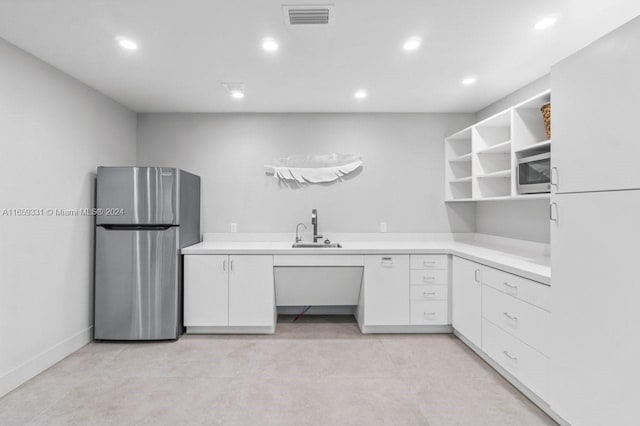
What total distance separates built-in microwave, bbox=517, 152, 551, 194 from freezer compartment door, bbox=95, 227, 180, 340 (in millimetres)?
3108

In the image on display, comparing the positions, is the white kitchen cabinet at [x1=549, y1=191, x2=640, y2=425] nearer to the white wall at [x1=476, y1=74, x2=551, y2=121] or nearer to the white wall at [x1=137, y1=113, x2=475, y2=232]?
the white wall at [x1=476, y1=74, x2=551, y2=121]

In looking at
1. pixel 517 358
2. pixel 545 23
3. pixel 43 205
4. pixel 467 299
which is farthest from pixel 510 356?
pixel 43 205

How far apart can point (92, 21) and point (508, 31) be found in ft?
8.67

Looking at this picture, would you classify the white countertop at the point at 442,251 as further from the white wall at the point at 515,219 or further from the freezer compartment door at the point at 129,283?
the freezer compartment door at the point at 129,283

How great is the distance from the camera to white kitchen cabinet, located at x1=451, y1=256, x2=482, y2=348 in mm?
2529

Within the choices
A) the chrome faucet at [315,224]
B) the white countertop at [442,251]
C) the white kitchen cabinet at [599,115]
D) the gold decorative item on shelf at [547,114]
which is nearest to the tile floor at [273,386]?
the white countertop at [442,251]

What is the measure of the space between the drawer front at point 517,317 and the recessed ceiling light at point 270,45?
2.42 metres

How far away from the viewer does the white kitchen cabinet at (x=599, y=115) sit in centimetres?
132

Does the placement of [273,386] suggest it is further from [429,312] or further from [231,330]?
[429,312]

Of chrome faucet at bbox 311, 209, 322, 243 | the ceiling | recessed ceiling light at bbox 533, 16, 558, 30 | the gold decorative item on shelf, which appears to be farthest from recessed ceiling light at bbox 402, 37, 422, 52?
chrome faucet at bbox 311, 209, 322, 243

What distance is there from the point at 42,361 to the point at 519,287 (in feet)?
11.6

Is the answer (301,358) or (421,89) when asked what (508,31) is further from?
(301,358)

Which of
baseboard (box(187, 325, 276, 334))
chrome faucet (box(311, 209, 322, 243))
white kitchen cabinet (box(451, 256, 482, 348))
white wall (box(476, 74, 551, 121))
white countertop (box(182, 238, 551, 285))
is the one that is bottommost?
baseboard (box(187, 325, 276, 334))

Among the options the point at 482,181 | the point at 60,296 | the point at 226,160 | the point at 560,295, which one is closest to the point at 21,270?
the point at 60,296
